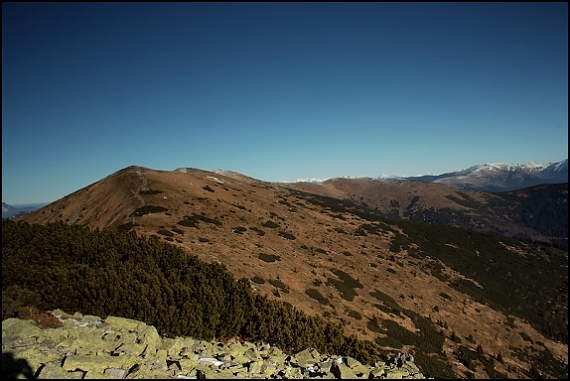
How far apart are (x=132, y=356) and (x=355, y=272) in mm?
36021

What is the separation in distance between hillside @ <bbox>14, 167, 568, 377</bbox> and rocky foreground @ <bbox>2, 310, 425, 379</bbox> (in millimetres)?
9980

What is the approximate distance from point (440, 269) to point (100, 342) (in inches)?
2636

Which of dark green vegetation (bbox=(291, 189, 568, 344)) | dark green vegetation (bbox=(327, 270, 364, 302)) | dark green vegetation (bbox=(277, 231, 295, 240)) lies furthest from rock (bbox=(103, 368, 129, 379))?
dark green vegetation (bbox=(291, 189, 568, 344))

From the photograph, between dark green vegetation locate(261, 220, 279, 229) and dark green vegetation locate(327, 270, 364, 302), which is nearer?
dark green vegetation locate(327, 270, 364, 302)

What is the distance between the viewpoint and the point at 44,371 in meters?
7.28

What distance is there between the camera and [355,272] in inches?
1624

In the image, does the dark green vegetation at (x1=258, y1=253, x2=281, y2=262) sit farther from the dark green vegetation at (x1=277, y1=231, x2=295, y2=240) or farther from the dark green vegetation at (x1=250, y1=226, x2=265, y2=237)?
the dark green vegetation at (x1=277, y1=231, x2=295, y2=240)

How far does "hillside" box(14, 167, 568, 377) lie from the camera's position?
28047mm

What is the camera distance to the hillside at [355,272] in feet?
92.0

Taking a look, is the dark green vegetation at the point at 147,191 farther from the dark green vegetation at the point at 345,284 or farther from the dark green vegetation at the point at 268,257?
the dark green vegetation at the point at 345,284

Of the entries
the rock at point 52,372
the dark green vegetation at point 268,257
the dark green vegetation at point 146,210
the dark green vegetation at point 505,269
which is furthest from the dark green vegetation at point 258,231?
the rock at point 52,372

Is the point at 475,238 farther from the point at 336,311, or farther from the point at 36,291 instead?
the point at 36,291

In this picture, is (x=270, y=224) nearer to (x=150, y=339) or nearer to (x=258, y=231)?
(x=258, y=231)

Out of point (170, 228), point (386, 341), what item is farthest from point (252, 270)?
point (386, 341)
